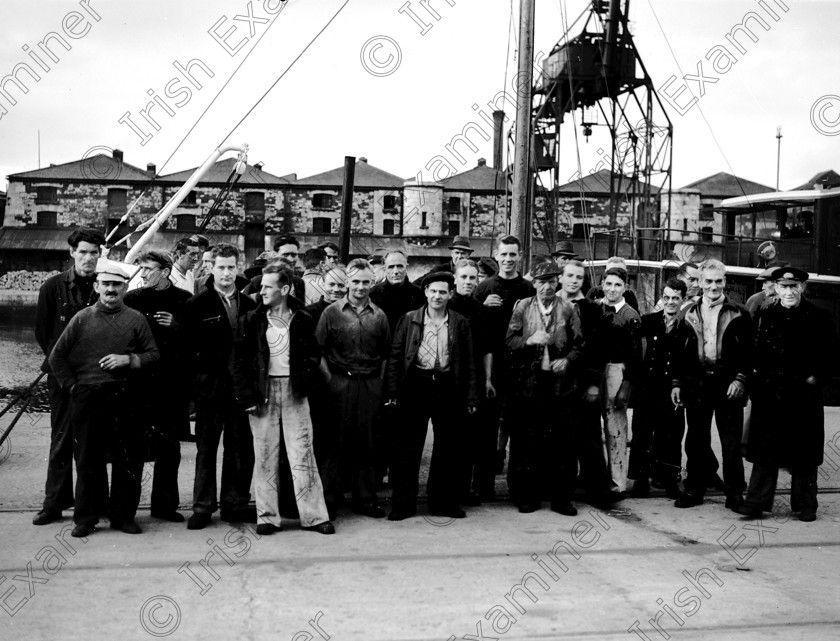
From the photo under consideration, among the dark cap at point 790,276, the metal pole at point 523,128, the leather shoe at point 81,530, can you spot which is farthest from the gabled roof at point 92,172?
the dark cap at point 790,276

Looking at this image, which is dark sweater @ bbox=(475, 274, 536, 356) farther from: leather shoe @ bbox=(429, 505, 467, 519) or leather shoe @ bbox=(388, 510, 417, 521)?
leather shoe @ bbox=(388, 510, 417, 521)

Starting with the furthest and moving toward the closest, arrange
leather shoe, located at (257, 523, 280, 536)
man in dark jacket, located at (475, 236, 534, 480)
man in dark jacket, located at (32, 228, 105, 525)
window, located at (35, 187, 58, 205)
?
window, located at (35, 187, 58, 205) → man in dark jacket, located at (475, 236, 534, 480) → man in dark jacket, located at (32, 228, 105, 525) → leather shoe, located at (257, 523, 280, 536)

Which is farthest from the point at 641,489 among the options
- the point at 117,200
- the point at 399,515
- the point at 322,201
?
the point at 117,200

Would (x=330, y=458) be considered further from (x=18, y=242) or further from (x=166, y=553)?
(x=18, y=242)

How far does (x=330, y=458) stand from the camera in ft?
22.0

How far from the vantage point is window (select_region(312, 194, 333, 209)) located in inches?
2055

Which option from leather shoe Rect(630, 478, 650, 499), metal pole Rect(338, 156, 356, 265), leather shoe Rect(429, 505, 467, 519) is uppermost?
metal pole Rect(338, 156, 356, 265)

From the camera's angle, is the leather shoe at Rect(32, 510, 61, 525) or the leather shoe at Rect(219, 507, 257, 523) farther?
the leather shoe at Rect(219, 507, 257, 523)

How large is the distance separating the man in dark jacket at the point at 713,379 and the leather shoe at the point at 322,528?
303 centimetres

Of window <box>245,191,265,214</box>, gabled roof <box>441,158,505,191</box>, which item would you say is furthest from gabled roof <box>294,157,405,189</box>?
gabled roof <box>441,158,505,191</box>

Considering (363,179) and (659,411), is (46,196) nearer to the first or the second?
(363,179)

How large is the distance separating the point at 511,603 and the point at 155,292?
149 inches

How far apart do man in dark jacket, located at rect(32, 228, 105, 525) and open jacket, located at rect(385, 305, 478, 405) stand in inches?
95.6

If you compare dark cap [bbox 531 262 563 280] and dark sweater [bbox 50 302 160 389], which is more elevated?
dark cap [bbox 531 262 563 280]
